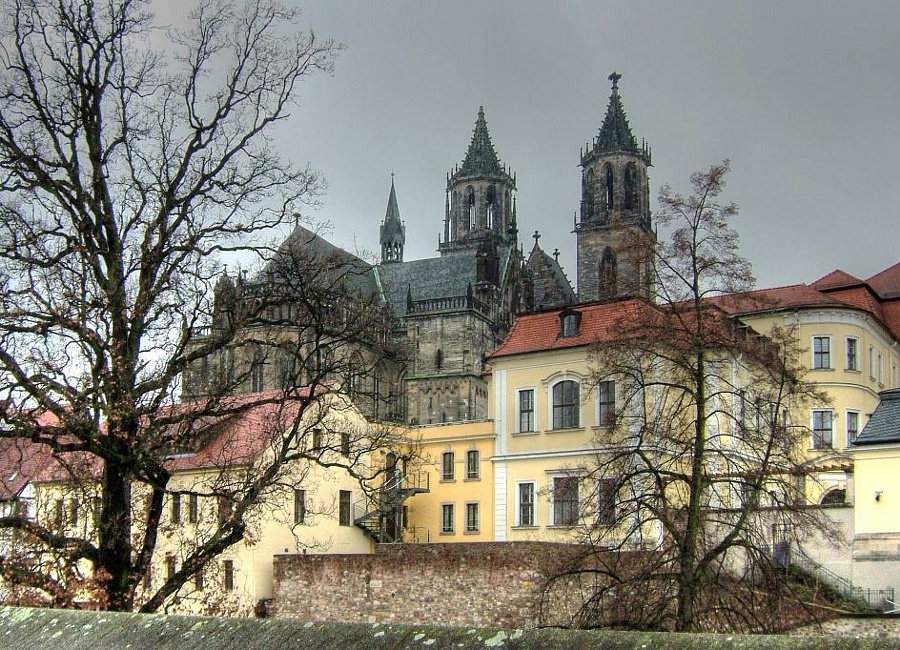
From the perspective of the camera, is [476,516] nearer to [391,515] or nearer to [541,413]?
[391,515]

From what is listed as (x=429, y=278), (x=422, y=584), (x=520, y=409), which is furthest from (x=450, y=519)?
(x=429, y=278)

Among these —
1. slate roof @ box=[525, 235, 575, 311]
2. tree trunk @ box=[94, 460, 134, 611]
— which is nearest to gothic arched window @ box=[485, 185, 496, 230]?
slate roof @ box=[525, 235, 575, 311]

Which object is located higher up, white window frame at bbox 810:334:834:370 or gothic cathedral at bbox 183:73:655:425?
gothic cathedral at bbox 183:73:655:425

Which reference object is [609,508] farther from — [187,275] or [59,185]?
[59,185]

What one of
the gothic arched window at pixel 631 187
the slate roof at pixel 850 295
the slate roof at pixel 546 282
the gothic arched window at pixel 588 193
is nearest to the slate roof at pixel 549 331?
the slate roof at pixel 850 295

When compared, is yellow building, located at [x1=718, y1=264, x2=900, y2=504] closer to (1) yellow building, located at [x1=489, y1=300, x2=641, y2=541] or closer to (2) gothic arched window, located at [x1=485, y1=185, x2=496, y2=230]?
(1) yellow building, located at [x1=489, y1=300, x2=641, y2=541]

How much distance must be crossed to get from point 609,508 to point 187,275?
9614 millimetres

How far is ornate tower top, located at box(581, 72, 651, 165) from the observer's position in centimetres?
9569

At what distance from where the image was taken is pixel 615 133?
96750 millimetres

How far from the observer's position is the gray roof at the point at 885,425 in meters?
30.5

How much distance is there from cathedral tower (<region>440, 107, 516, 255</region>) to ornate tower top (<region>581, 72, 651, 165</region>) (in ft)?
25.8

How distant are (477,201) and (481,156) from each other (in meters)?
4.82

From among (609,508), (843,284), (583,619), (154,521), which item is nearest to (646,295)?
(609,508)

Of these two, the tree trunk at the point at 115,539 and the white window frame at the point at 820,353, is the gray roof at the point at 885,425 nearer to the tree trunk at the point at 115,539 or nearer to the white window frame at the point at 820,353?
the white window frame at the point at 820,353
